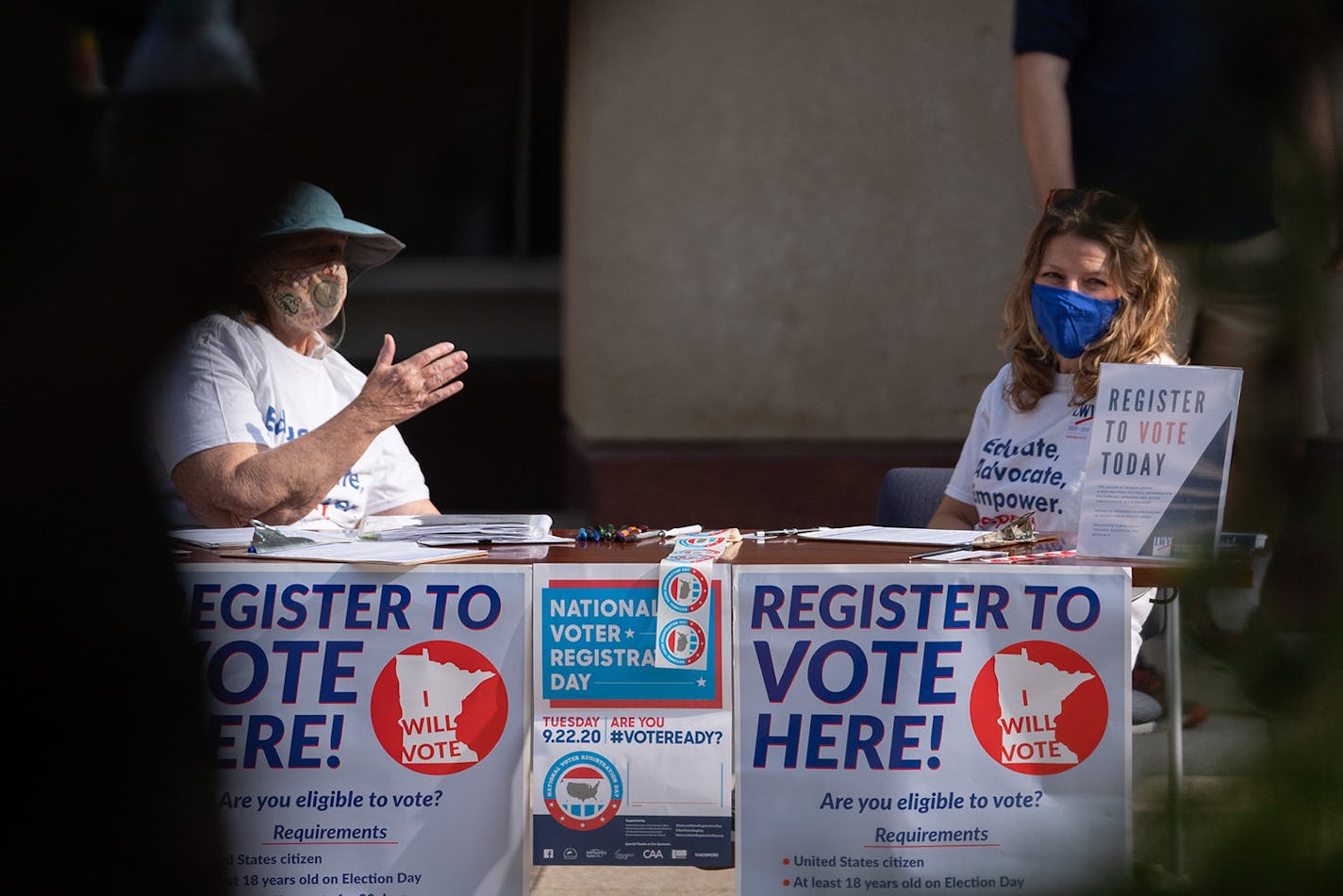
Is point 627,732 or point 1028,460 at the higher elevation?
point 1028,460

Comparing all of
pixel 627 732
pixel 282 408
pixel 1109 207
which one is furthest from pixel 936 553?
pixel 1109 207

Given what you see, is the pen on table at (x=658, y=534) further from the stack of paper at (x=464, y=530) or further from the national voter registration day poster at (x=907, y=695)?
the national voter registration day poster at (x=907, y=695)

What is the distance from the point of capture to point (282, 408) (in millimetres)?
2980

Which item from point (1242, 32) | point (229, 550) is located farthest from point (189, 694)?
point (229, 550)

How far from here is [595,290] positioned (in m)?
5.34

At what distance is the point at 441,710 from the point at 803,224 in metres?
3.38

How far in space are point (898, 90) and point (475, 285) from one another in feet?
7.57

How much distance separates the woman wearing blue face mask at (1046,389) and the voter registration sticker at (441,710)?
46.0 inches

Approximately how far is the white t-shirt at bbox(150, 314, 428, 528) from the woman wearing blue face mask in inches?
46.6

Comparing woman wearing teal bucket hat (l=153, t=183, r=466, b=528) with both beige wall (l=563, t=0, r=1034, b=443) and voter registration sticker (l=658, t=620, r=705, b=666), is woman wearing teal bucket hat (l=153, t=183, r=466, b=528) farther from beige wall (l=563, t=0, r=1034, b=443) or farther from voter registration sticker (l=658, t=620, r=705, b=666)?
beige wall (l=563, t=0, r=1034, b=443)

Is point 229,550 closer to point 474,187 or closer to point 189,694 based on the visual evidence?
point 189,694

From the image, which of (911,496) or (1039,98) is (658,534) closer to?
(911,496)

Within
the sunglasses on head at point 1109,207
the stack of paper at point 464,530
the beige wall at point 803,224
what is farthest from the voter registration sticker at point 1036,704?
the beige wall at point 803,224

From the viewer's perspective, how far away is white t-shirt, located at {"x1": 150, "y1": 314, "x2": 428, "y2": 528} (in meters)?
2.80
